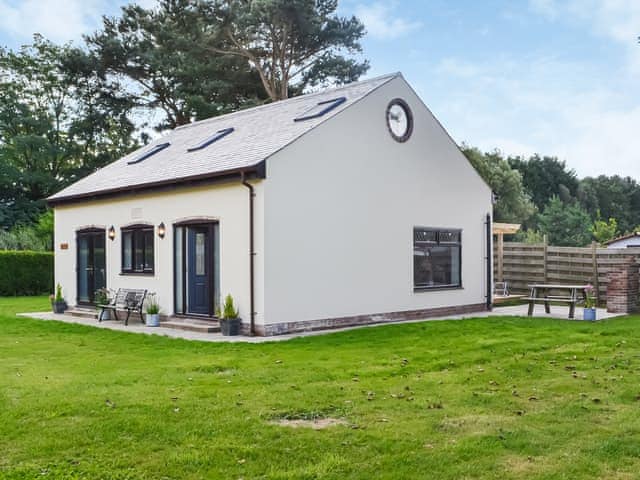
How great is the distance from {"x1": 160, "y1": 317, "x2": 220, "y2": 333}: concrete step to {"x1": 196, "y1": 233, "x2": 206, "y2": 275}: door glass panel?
3.23 ft

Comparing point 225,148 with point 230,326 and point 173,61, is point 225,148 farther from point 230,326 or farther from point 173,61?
point 173,61

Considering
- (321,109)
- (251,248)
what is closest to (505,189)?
(321,109)

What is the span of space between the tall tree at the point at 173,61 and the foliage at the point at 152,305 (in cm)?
1601

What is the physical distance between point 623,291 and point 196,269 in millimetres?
9483

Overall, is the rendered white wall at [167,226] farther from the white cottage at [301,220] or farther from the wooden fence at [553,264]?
the wooden fence at [553,264]

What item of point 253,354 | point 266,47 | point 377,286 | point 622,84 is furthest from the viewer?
point 266,47

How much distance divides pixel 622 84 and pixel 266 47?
47.4ft

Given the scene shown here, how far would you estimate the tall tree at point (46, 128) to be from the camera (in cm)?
3067

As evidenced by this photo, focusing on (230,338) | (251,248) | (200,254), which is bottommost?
(230,338)

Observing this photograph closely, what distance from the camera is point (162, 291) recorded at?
13.1 m

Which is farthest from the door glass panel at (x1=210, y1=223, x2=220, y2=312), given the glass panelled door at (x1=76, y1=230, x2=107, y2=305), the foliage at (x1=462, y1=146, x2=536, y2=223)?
the foliage at (x1=462, y1=146, x2=536, y2=223)

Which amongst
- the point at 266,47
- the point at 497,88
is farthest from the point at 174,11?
the point at 497,88

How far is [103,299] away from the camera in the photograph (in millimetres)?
13898

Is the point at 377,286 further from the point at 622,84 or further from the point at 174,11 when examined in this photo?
the point at 174,11
